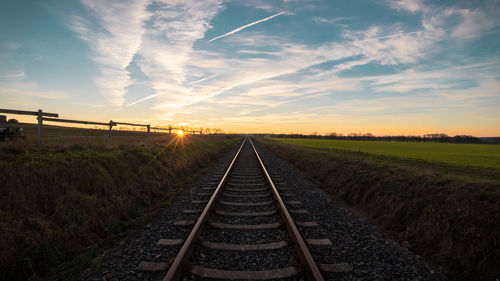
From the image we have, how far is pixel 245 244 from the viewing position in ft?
13.5

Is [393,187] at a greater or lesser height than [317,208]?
greater

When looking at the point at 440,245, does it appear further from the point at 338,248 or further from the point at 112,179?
the point at 112,179

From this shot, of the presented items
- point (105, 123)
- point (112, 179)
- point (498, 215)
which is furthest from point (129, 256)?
point (105, 123)

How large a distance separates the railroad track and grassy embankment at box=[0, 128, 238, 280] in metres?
1.56

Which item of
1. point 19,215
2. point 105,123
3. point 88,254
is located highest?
point 105,123

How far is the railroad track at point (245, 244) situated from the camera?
3.21 m

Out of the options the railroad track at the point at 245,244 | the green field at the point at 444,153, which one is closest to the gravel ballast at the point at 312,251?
the railroad track at the point at 245,244

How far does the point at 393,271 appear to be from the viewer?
3.52 metres

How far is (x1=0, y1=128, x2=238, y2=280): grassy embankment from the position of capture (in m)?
3.58

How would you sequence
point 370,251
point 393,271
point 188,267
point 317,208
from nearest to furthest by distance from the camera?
point 188,267 → point 393,271 → point 370,251 → point 317,208

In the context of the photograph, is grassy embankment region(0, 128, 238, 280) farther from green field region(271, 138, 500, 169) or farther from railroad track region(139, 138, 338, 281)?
green field region(271, 138, 500, 169)

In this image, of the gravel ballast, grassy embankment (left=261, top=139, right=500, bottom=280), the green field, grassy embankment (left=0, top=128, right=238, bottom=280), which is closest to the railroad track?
the gravel ballast

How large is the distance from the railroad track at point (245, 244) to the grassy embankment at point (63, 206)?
5.12 feet

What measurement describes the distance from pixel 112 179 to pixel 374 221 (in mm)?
7853
